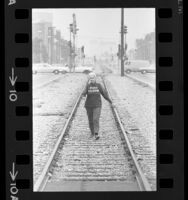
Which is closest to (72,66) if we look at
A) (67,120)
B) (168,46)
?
(67,120)

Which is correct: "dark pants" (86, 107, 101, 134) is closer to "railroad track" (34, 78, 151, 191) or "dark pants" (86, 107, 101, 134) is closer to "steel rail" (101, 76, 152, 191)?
"railroad track" (34, 78, 151, 191)

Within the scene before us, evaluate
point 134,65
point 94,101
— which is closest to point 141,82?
point 134,65

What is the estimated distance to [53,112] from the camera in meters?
11.2

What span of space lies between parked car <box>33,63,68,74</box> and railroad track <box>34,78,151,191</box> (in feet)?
1.45

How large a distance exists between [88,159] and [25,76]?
1.26m

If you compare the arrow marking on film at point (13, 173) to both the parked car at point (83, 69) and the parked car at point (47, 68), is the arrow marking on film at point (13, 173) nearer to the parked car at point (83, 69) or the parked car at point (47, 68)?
the parked car at point (47, 68)

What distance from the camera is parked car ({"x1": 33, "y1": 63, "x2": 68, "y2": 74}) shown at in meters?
11.0

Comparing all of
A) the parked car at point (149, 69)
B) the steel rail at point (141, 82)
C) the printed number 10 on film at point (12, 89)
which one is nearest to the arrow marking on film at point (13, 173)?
the printed number 10 on film at point (12, 89)

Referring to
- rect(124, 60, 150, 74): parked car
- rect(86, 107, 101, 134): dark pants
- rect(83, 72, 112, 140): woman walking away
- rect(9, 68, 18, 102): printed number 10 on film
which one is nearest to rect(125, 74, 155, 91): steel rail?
rect(124, 60, 150, 74): parked car

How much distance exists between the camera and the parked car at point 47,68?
432 inches

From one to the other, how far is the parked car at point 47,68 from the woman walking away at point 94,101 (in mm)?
379

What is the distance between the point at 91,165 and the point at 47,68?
54.3 inches
